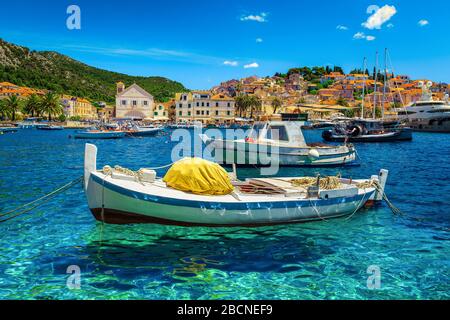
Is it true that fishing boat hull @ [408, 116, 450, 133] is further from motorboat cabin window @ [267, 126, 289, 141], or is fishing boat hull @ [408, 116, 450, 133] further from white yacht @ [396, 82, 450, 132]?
motorboat cabin window @ [267, 126, 289, 141]

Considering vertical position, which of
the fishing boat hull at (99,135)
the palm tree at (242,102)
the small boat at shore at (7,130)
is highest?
the palm tree at (242,102)

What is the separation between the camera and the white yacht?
89438 mm

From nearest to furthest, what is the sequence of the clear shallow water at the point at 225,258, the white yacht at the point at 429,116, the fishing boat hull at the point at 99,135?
the clear shallow water at the point at 225,258
the fishing boat hull at the point at 99,135
the white yacht at the point at 429,116

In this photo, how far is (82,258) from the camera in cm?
945

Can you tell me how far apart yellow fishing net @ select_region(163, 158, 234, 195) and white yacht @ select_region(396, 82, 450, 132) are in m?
89.1

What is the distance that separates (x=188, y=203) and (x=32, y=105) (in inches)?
4741

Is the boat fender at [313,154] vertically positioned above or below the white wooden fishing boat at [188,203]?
above

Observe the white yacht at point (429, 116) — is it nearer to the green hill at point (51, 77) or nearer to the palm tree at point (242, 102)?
the palm tree at point (242, 102)

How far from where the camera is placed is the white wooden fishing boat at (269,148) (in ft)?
81.7

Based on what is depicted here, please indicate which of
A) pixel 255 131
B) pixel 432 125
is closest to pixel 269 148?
pixel 255 131

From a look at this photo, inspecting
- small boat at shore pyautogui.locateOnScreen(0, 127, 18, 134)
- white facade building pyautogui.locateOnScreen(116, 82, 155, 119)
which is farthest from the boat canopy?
white facade building pyautogui.locateOnScreen(116, 82, 155, 119)

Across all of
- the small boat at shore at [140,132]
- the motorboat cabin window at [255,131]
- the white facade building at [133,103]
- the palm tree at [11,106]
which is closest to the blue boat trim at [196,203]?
the motorboat cabin window at [255,131]

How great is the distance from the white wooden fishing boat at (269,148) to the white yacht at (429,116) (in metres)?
74.2
